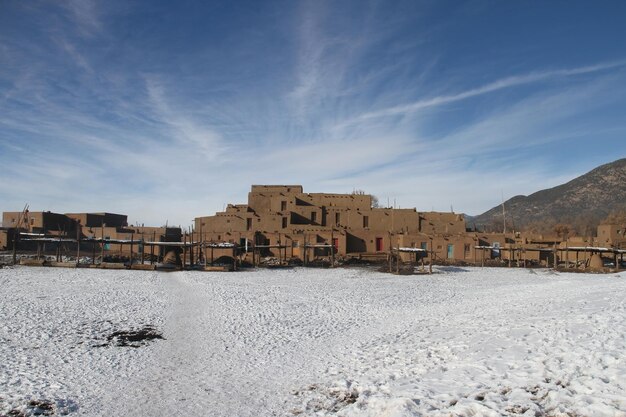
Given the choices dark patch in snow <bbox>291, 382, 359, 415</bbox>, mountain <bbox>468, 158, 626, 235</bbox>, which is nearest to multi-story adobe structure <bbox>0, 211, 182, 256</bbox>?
dark patch in snow <bbox>291, 382, 359, 415</bbox>

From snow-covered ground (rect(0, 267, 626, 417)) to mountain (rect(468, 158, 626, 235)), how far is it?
94809mm

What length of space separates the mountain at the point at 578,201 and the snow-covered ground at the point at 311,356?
9481 cm

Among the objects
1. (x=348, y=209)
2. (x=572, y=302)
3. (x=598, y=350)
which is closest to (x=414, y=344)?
(x=598, y=350)

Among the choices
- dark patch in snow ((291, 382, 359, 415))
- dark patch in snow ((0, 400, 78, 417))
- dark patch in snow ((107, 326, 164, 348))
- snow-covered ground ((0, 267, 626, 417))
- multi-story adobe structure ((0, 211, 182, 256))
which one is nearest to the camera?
snow-covered ground ((0, 267, 626, 417))

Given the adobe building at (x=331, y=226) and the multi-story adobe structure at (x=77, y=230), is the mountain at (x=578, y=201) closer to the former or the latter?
the adobe building at (x=331, y=226)

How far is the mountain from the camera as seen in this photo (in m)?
116

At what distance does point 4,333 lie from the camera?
49.4 ft

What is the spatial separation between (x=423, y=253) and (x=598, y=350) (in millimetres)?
37791

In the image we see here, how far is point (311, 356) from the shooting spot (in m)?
13.5

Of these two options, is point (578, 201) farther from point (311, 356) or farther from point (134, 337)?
point (134, 337)

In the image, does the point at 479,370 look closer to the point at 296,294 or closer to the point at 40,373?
the point at 40,373

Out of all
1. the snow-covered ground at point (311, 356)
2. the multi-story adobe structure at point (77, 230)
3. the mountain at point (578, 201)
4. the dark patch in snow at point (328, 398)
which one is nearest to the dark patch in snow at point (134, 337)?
the snow-covered ground at point (311, 356)

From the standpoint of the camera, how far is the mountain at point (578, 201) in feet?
380

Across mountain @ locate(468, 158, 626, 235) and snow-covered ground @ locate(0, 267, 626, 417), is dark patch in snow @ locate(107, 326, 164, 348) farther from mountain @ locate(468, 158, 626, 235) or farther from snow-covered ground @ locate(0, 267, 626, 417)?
mountain @ locate(468, 158, 626, 235)
